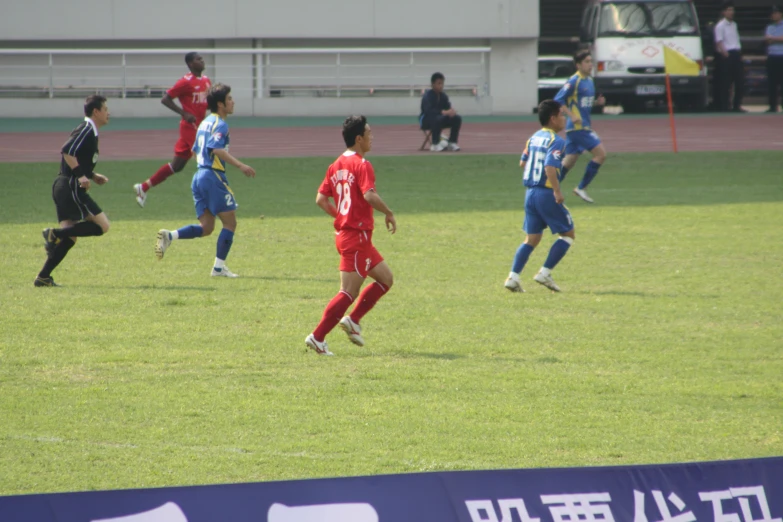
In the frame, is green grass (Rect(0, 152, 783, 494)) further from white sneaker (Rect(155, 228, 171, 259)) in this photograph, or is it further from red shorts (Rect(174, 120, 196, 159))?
red shorts (Rect(174, 120, 196, 159))

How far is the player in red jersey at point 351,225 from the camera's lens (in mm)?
7469

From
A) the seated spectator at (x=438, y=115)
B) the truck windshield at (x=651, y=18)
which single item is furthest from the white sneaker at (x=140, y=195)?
the truck windshield at (x=651, y=18)

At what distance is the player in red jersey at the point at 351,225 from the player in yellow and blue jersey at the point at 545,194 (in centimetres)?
253

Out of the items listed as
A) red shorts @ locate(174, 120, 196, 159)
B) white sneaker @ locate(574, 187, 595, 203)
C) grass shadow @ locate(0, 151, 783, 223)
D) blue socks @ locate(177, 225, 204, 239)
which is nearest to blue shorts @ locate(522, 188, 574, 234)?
blue socks @ locate(177, 225, 204, 239)

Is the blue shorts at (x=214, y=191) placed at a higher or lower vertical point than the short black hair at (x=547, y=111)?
lower

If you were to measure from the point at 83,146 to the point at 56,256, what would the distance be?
1029 millimetres

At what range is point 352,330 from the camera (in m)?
7.63

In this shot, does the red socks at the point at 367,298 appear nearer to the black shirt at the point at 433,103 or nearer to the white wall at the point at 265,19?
the black shirt at the point at 433,103

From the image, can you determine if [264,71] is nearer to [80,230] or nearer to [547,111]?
[80,230]

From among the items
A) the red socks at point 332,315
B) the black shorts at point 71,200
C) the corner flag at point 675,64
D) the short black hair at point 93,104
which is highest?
the corner flag at point 675,64

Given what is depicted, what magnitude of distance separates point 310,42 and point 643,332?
2737cm

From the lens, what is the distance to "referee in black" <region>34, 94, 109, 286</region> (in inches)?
388

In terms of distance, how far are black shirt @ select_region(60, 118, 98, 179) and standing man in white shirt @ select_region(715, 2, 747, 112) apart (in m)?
23.4

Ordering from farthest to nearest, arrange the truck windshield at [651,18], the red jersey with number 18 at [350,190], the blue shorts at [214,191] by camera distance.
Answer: the truck windshield at [651,18]
the blue shorts at [214,191]
the red jersey with number 18 at [350,190]
